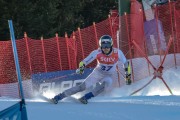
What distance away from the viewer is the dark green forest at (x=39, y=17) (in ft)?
69.3

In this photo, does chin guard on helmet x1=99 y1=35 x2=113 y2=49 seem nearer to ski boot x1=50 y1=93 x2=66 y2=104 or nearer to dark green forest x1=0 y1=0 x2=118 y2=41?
ski boot x1=50 y1=93 x2=66 y2=104

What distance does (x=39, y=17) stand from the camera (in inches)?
858

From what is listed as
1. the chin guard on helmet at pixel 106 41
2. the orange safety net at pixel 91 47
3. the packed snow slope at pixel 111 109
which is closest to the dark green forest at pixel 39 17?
the orange safety net at pixel 91 47

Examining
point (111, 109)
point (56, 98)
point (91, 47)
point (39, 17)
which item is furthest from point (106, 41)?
point (39, 17)

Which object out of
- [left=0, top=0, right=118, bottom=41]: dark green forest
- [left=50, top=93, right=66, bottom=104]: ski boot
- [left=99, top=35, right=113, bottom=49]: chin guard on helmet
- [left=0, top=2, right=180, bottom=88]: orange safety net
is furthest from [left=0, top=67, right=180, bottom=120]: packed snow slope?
[left=0, top=0, right=118, bottom=41]: dark green forest

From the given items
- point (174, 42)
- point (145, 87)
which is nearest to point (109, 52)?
point (145, 87)

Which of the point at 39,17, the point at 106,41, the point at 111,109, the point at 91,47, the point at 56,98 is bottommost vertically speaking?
the point at 111,109

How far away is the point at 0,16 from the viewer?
20922 millimetres

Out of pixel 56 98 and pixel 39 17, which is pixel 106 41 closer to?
pixel 56 98

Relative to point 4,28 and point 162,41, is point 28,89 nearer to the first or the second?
point 162,41

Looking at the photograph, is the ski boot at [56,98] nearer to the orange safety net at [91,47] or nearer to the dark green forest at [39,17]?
the orange safety net at [91,47]

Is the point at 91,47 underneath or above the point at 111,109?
above

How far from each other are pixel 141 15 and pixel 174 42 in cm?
142

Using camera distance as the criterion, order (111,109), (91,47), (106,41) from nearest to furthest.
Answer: (111,109)
(106,41)
(91,47)
